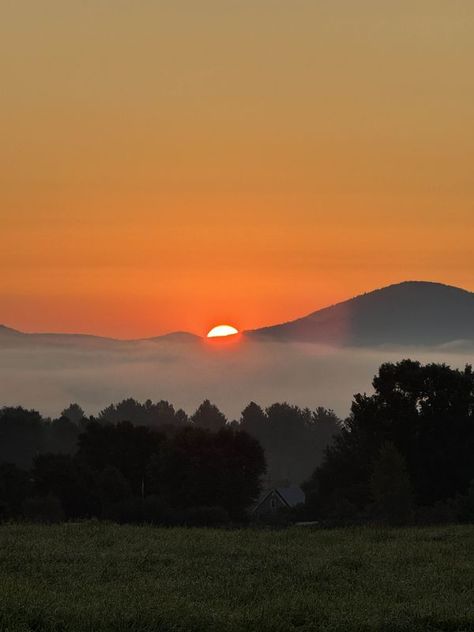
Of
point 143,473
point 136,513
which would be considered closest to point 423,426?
point 136,513

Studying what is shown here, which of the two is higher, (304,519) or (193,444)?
(193,444)

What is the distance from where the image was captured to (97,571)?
22438 millimetres

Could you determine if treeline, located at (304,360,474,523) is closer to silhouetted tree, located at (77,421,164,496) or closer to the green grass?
silhouetted tree, located at (77,421,164,496)

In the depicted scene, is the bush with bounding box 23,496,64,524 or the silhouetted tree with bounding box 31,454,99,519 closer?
the bush with bounding box 23,496,64,524

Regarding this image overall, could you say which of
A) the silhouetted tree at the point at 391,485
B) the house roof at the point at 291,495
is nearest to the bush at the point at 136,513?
the silhouetted tree at the point at 391,485

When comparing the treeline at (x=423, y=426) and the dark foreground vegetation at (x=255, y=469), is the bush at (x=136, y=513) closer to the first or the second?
the dark foreground vegetation at (x=255, y=469)

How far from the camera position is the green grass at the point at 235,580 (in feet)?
55.9

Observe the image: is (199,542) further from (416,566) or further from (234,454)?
(234,454)

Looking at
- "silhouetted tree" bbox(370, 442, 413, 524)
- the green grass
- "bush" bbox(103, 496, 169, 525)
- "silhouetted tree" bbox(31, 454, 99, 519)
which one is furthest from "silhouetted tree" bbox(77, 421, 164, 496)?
the green grass

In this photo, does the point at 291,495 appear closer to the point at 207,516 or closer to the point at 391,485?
A: the point at 207,516

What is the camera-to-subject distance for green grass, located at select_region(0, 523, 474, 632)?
A: 1703 centimetres

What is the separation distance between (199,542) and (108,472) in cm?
6180

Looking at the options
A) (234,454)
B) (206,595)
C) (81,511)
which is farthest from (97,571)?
(234,454)

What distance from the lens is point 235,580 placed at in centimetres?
2134
